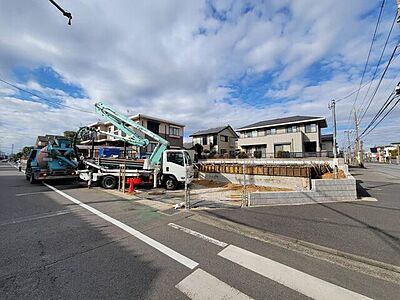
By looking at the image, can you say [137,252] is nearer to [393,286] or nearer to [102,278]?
[102,278]

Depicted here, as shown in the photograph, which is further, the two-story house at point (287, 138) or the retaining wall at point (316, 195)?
the two-story house at point (287, 138)

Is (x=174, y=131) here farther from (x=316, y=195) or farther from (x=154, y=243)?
(x=154, y=243)

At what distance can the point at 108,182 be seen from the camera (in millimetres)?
11648

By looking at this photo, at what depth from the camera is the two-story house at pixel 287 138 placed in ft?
88.1

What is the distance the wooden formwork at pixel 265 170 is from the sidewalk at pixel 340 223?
323 cm

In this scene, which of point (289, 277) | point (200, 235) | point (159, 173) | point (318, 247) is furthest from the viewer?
point (159, 173)

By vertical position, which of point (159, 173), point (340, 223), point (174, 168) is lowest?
point (340, 223)

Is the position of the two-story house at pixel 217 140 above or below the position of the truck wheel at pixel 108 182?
above

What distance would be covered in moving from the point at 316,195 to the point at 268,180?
12.9 feet

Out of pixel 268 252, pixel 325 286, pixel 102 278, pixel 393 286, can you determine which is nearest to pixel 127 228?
pixel 102 278

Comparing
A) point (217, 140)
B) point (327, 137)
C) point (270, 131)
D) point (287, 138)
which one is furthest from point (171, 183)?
point (327, 137)

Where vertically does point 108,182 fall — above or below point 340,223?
above

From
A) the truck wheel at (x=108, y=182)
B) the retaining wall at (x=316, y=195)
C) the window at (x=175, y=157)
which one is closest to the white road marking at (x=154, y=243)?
the retaining wall at (x=316, y=195)

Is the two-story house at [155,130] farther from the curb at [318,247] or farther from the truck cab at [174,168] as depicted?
the curb at [318,247]
